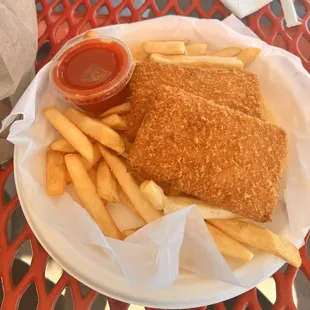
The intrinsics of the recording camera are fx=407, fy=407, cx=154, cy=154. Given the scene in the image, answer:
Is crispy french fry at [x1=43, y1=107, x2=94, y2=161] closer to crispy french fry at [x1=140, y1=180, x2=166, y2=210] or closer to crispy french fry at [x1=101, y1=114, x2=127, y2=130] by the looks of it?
crispy french fry at [x1=101, y1=114, x2=127, y2=130]

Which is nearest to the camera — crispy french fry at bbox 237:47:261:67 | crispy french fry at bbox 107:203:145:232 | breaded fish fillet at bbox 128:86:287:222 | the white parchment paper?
the white parchment paper

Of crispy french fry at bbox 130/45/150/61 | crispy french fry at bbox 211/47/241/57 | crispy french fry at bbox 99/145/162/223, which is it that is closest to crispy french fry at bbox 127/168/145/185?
crispy french fry at bbox 99/145/162/223

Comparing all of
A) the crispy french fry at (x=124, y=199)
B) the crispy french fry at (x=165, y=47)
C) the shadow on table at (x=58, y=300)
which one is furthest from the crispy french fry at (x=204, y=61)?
the shadow on table at (x=58, y=300)

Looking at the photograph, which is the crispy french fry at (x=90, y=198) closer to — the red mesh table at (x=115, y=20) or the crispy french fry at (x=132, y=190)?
the crispy french fry at (x=132, y=190)

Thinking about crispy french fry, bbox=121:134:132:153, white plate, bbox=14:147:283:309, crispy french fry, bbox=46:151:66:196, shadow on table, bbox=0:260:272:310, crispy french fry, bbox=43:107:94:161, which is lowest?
shadow on table, bbox=0:260:272:310

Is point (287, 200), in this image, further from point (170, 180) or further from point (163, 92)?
point (163, 92)

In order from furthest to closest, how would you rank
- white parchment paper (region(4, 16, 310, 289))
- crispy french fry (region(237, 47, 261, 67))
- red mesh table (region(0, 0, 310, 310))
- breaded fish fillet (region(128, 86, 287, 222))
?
1. crispy french fry (region(237, 47, 261, 67))
2. red mesh table (region(0, 0, 310, 310))
3. breaded fish fillet (region(128, 86, 287, 222))
4. white parchment paper (region(4, 16, 310, 289))

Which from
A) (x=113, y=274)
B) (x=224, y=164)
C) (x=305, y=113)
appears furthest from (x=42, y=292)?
(x=305, y=113)
